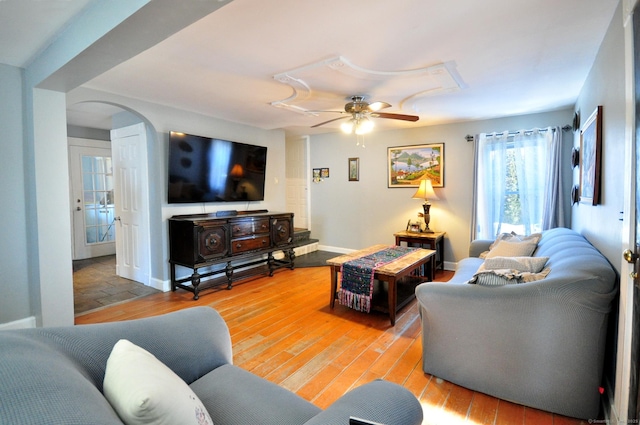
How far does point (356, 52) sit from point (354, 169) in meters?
3.45

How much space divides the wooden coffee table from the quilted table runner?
0.23 feet

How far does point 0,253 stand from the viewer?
246 cm

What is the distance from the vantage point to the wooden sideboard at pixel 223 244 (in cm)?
362

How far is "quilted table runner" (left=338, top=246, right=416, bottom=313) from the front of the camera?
298 cm

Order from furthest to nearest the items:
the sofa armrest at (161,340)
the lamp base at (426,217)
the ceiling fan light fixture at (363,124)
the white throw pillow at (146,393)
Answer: the lamp base at (426,217) < the ceiling fan light fixture at (363,124) < the sofa armrest at (161,340) < the white throw pillow at (146,393)

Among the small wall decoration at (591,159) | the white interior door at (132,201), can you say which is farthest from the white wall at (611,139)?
the white interior door at (132,201)

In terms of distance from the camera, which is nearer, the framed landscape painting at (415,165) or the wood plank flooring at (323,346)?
the wood plank flooring at (323,346)

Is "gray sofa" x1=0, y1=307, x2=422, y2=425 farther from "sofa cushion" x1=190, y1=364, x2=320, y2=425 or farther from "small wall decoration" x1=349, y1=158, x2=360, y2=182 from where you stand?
"small wall decoration" x1=349, y1=158, x2=360, y2=182

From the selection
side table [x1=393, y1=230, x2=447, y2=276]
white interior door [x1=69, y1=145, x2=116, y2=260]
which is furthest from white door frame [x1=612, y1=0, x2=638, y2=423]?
white interior door [x1=69, y1=145, x2=116, y2=260]

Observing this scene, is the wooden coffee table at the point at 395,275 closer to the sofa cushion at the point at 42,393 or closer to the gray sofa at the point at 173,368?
the gray sofa at the point at 173,368

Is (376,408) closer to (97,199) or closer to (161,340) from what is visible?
(161,340)

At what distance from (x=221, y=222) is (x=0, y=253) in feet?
6.35

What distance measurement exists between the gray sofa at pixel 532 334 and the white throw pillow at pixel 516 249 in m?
0.81

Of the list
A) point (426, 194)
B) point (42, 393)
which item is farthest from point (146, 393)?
point (426, 194)
